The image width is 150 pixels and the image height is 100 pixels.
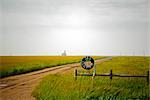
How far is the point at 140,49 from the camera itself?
223 inches

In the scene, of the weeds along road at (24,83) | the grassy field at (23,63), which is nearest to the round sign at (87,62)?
the weeds along road at (24,83)

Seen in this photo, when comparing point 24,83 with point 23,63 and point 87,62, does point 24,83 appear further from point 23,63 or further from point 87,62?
point 87,62

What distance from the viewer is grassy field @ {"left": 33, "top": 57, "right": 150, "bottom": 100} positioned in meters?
5.37

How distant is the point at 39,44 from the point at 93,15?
1490 millimetres

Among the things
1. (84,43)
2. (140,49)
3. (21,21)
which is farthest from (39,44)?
(140,49)

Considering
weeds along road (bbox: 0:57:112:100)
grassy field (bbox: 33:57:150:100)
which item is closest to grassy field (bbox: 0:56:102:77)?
weeds along road (bbox: 0:57:112:100)

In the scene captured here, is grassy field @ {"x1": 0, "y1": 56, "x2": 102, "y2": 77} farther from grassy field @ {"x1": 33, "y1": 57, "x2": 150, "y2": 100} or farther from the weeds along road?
grassy field @ {"x1": 33, "y1": 57, "x2": 150, "y2": 100}

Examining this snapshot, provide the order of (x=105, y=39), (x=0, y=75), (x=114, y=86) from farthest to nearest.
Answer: (x=0, y=75) < (x=105, y=39) < (x=114, y=86)

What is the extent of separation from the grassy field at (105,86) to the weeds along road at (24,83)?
142mm

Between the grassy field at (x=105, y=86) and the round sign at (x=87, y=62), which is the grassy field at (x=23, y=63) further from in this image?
the round sign at (x=87, y=62)

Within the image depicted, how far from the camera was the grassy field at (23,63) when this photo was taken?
616 cm

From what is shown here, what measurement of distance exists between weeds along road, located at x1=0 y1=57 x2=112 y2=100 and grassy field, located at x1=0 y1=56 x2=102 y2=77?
157 mm

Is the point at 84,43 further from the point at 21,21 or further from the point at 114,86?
the point at 21,21

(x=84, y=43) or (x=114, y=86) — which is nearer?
(x=114, y=86)
